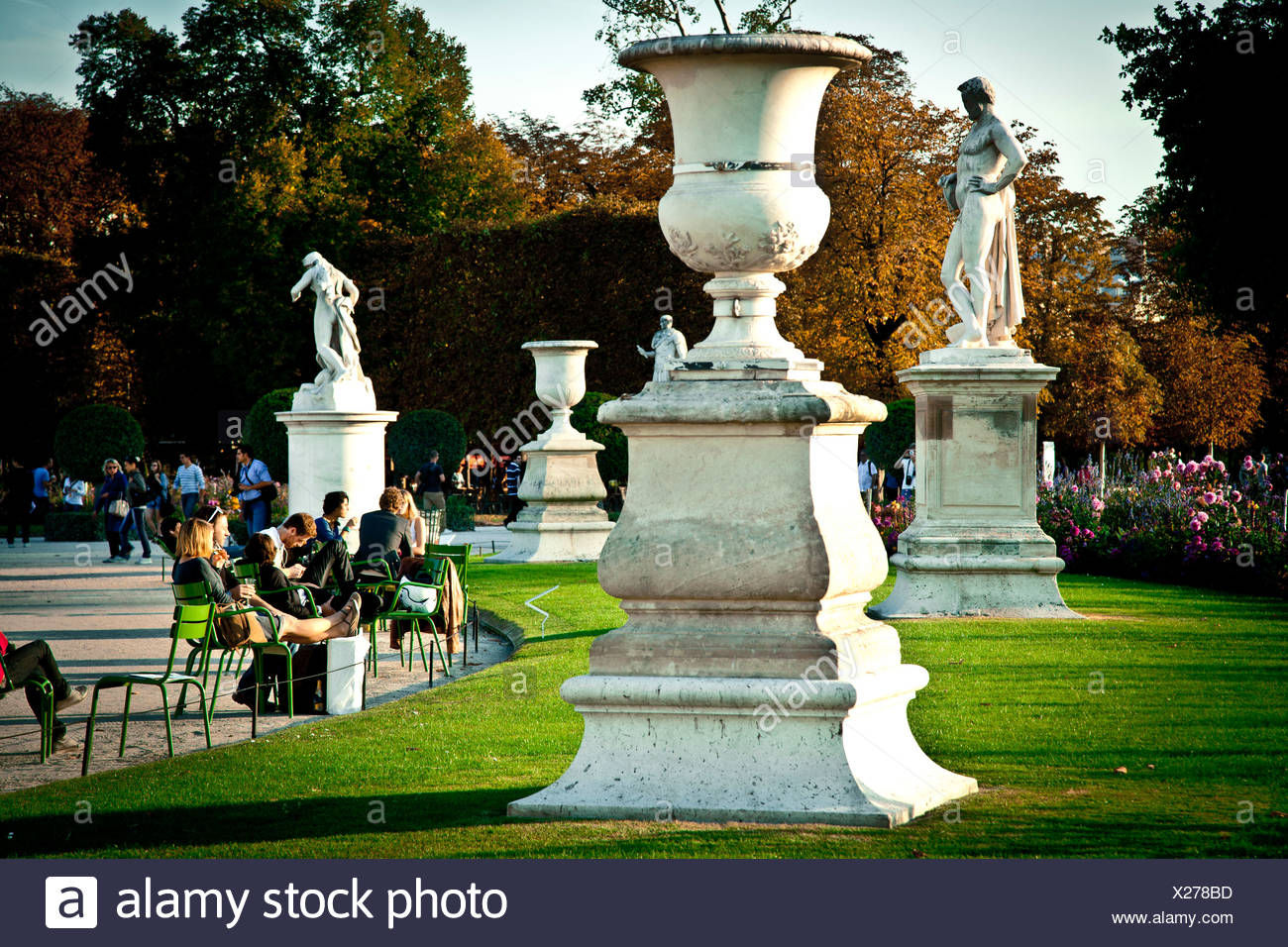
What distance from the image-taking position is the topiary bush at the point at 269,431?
84.8 ft

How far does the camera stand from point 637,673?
5.79 m

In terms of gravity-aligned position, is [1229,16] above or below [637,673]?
above

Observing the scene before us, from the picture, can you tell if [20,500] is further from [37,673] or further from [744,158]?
[744,158]

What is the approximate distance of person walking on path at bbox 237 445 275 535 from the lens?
17.9 metres

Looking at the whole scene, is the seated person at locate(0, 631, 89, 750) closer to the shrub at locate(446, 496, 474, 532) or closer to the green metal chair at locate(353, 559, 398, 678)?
the green metal chair at locate(353, 559, 398, 678)

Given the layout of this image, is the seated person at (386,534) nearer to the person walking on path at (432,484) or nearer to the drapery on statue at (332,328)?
the drapery on statue at (332,328)

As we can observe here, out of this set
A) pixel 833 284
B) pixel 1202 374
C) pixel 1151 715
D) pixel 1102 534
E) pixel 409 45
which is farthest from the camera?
pixel 1202 374

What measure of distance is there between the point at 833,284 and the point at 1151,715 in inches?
1057

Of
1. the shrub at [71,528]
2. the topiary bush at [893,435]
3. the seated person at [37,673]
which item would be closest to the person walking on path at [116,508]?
the shrub at [71,528]

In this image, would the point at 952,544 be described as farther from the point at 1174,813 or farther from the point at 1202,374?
the point at 1202,374

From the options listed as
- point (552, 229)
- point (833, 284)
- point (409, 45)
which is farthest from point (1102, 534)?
point (409, 45)

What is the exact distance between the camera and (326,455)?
51.8 feet

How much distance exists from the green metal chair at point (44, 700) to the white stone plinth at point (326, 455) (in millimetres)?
7791

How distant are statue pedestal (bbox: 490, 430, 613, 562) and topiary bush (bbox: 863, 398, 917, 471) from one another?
325 inches
